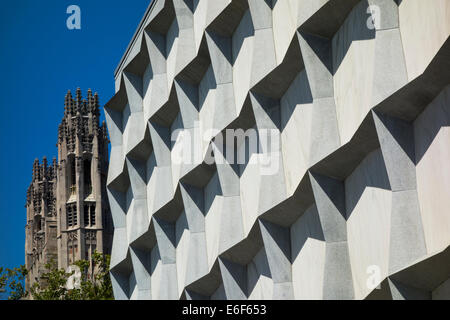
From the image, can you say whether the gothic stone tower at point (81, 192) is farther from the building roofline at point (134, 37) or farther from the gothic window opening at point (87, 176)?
the building roofline at point (134, 37)

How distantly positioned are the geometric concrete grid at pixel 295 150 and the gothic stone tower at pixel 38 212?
398ft

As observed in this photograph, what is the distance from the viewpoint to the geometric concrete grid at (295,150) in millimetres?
16609

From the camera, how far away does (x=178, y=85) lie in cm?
3219

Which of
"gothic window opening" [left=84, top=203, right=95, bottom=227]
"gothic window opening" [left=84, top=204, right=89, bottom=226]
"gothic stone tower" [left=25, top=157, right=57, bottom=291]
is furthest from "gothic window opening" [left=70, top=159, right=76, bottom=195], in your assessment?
"gothic stone tower" [left=25, top=157, right=57, bottom=291]

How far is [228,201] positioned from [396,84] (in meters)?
10.8

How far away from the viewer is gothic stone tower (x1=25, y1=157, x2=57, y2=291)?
158 metres

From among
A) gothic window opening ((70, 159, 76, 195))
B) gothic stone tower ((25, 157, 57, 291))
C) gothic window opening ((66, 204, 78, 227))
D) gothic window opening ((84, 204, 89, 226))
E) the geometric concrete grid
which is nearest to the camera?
the geometric concrete grid

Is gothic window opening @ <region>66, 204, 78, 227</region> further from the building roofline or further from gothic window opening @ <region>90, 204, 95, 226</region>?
the building roofline

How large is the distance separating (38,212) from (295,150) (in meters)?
142

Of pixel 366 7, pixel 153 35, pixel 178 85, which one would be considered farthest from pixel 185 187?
pixel 366 7

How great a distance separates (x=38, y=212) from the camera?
161 meters

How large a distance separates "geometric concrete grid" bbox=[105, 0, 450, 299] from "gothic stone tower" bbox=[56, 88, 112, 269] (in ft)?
352

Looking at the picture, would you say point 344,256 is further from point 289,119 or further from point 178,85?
point 178,85

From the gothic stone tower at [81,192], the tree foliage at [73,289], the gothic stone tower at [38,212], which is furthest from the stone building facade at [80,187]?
the tree foliage at [73,289]
